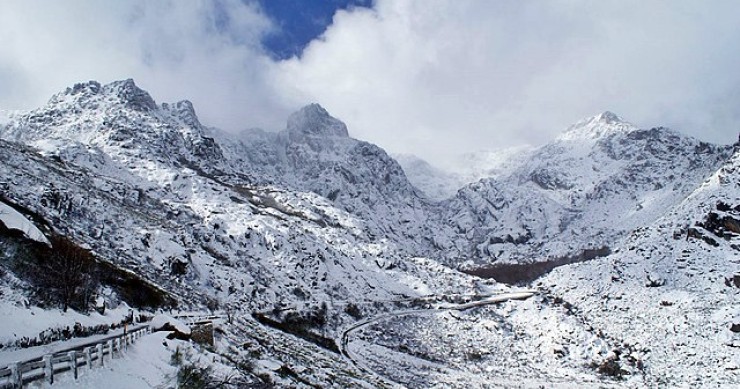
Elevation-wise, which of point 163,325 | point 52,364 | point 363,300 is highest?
point 363,300

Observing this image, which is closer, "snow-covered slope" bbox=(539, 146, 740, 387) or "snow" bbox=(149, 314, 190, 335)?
"snow" bbox=(149, 314, 190, 335)

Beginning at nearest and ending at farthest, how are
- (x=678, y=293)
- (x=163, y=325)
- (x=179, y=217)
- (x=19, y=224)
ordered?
(x=163, y=325), (x=19, y=224), (x=678, y=293), (x=179, y=217)

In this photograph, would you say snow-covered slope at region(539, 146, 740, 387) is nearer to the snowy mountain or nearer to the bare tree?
the snowy mountain

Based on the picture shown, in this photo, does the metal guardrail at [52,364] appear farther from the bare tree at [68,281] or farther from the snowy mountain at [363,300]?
the bare tree at [68,281]

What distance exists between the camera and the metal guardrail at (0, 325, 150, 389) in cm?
693

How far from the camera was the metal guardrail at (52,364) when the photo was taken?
6934 millimetres

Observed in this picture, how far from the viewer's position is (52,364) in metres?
8.06

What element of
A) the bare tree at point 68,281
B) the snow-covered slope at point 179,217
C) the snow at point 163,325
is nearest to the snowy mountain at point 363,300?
the snow-covered slope at point 179,217

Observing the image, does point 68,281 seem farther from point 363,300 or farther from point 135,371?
point 363,300

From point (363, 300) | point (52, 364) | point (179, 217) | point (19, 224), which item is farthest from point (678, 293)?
point (179, 217)

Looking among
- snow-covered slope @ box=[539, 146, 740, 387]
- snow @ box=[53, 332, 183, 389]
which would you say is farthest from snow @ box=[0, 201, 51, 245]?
snow-covered slope @ box=[539, 146, 740, 387]

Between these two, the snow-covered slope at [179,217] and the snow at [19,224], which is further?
the snow-covered slope at [179,217]

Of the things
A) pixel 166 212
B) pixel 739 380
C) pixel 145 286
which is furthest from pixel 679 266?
pixel 166 212

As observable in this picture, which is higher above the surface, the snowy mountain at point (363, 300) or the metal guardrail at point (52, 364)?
the snowy mountain at point (363, 300)
